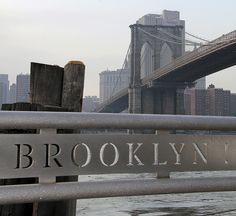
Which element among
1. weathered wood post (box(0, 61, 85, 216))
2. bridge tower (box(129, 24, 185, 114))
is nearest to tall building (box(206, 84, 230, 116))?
bridge tower (box(129, 24, 185, 114))

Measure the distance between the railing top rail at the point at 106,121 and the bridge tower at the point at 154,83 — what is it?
2222 inches

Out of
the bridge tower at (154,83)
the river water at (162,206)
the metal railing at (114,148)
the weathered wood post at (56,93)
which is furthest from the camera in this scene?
the bridge tower at (154,83)

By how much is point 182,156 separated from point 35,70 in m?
1.15

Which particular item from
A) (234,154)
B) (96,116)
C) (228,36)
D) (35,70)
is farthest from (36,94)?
(228,36)

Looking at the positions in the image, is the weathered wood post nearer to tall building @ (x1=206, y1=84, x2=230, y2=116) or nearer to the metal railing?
the metal railing

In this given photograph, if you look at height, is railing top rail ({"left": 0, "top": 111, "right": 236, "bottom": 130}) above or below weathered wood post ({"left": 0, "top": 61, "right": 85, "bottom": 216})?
below

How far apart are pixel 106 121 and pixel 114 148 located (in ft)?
0.45

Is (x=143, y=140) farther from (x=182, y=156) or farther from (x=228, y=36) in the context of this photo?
(x=228, y=36)

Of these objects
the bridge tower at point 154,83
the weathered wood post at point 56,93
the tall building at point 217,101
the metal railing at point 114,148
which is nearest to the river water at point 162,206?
the weathered wood post at point 56,93

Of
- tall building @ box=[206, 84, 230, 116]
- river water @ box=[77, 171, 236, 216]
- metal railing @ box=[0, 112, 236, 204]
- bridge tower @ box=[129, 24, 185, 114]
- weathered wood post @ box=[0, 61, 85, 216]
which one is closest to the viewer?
metal railing @ box=[0, 112, 236, 204]

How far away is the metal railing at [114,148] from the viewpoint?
2.05 metres

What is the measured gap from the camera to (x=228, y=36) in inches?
1702

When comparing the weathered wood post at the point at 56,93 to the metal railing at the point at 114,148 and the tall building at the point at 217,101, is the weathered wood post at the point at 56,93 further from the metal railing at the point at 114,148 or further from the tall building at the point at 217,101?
the tall building at the point at 217,101

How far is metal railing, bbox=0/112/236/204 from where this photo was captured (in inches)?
80.7
